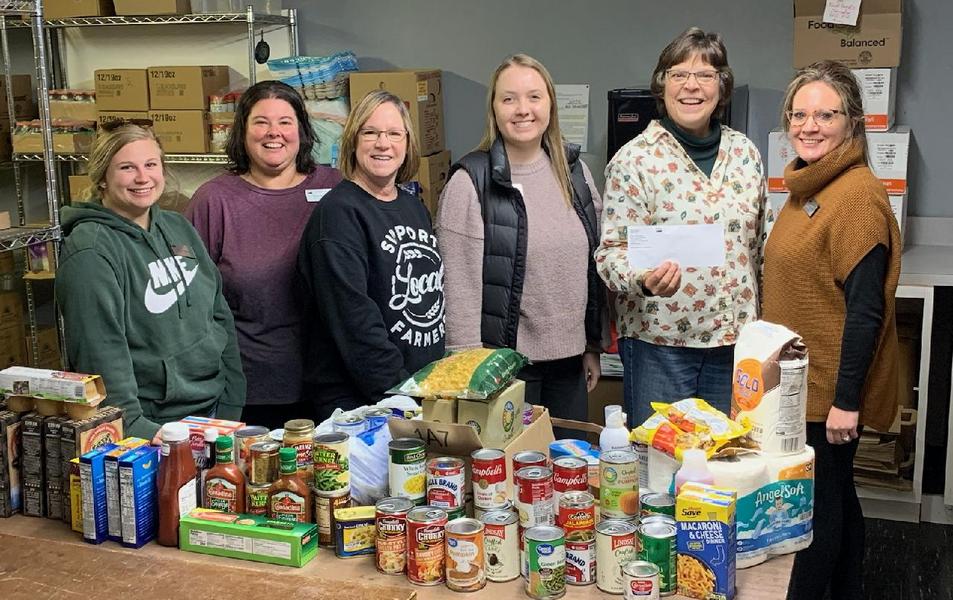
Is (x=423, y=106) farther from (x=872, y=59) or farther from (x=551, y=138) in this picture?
(x=872, y=59)

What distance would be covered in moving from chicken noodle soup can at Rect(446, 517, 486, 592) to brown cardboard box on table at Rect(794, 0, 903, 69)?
8.56 ft

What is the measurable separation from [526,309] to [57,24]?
117 inches

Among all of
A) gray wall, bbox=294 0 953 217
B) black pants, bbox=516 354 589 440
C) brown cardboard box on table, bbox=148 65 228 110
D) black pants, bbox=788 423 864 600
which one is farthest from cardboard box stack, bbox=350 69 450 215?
black pants, bbox=788 423 864 600

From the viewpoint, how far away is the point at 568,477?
1.75 m

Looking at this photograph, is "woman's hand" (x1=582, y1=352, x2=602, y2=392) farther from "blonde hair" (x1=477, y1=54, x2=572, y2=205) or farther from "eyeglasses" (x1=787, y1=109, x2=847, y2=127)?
"eyeglasses" (x1=787, y1=109, x2=847, y2=127)

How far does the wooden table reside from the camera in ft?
5.33

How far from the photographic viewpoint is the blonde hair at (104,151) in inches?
92.4

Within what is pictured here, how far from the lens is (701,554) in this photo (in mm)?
1578

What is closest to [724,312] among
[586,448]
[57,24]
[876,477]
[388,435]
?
[586,448]

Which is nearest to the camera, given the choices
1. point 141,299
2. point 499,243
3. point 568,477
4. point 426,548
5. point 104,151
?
point 426,548

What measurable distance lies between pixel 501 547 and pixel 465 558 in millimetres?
64

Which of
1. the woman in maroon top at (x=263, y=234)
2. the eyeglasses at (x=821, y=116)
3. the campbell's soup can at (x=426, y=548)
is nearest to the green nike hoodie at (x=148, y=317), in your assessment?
the woman in maroon top at (x=263, y=234)

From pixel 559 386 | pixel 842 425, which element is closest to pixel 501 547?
pixel 842 425

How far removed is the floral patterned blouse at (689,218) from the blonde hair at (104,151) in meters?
1.12
